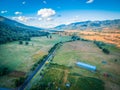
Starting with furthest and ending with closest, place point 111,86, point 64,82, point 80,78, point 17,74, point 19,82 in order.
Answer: point 17,74
point 80,78
point 64,82
point 111,86
point 19,82

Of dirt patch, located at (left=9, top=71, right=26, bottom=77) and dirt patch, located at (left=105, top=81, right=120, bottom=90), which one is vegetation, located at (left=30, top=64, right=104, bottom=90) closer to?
dirt patch, located at (left=105, top=81, right=120, bottom=90)

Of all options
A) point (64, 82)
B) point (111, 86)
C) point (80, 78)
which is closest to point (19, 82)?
point (64, 82)

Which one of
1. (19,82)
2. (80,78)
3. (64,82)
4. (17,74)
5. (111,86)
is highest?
(19,82)

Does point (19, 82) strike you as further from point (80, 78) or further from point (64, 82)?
point (80, 78)

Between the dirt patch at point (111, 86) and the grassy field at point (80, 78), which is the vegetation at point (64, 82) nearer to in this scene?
the grassy field at point (80, 78)

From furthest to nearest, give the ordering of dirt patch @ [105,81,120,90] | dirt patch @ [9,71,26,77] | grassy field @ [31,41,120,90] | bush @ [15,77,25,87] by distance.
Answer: dirt patch @ [9,71,26,77]
dirt patch @ [105,81,120,90]
grassy field @ [31,41,120,90]
bush @ [15,77,25,87]

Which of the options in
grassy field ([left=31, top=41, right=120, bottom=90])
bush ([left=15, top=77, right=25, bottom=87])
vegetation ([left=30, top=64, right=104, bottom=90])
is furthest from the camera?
grassy field ([left=31, top=41, right=120, bottom=90])

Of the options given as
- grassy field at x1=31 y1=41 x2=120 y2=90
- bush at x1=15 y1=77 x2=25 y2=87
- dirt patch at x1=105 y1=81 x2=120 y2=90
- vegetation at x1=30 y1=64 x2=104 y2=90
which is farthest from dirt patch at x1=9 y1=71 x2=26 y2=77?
dirt patch at x1=105 y1=81 x2=120 y2=90

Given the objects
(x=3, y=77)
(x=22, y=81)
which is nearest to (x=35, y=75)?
(x=22, y=81)

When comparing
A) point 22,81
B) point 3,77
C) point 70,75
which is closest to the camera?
point 22,81

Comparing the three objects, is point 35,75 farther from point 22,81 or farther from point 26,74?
point 22,81

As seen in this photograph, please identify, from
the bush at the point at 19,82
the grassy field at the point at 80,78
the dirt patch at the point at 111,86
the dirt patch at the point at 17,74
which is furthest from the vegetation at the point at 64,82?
the dirt patch at the point at 17,74
